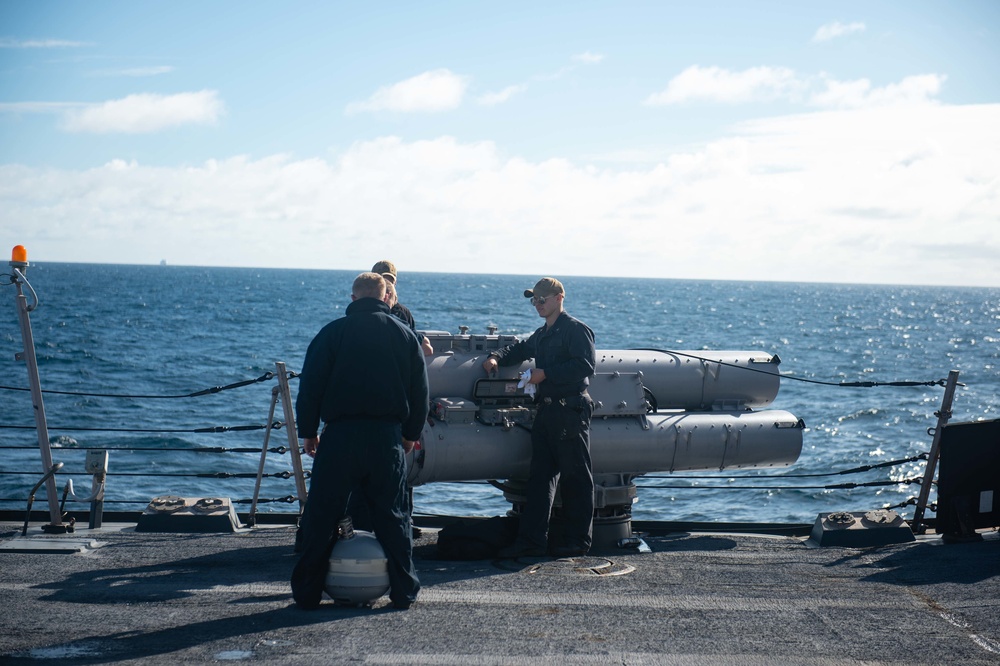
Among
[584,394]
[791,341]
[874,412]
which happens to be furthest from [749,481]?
[791,341]

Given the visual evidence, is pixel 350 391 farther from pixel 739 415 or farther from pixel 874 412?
→ pixel 874 412

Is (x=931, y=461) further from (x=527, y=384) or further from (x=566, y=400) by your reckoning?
(x=527, y=384)

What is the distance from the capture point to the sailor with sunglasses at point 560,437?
7.04 m

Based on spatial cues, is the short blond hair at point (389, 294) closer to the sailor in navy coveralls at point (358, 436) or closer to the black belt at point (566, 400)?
the sailor in navy coveralls at point (358, 436)

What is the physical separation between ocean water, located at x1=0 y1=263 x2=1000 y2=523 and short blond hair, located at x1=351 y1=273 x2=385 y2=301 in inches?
69.2

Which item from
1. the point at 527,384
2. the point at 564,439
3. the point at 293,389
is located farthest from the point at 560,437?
the point at 293,389

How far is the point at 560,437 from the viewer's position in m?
7.11

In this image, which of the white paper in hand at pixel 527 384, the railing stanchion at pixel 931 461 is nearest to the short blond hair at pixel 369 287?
the white paper in hand at pixel 527 384

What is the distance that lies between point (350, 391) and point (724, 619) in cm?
243

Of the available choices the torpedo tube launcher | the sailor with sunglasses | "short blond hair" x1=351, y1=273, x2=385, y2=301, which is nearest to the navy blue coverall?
the sailor with sunglasses

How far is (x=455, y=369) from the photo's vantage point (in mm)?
7582

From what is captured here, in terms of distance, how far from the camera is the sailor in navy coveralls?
18.0 feet

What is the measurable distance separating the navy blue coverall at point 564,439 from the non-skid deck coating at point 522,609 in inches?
12.9

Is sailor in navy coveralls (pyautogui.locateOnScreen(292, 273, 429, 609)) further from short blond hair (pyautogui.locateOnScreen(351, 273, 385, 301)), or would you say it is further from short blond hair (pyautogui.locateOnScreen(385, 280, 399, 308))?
short blond hair (pyautogui.locateOnScreen(385, 280, 399, 308))
